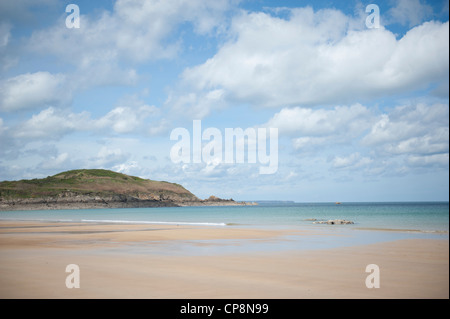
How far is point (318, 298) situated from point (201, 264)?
22.1 ft

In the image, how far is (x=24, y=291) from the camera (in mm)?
11258

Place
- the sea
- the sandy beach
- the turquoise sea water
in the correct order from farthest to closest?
the turquoise sea water → the sea → the sandy beach

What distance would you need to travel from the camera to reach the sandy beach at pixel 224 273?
11.2 m

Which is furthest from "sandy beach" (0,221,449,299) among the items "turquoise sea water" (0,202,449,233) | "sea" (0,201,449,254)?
"turquoise sea water" (0,202,449,233)

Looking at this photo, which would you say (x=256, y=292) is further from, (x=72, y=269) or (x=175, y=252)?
(x=175, y=252)

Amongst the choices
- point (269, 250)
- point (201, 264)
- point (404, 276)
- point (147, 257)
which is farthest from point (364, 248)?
point (147, 257)

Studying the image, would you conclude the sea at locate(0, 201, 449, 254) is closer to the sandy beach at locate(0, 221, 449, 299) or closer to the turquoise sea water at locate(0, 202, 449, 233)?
the turquoise sea water at locate(0, 202, 449, 233)

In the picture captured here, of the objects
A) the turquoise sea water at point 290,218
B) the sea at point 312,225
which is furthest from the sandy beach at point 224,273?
the turquoise sea water at point 290,218

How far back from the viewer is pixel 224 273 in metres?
14.2

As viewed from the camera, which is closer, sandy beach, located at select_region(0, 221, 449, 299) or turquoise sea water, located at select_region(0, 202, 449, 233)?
sandy beach, located at select_region(0, 221, 449, 299)

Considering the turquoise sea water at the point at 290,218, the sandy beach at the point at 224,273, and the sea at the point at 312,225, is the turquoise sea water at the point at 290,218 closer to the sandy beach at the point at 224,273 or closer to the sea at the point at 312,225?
the sea at the point at 312,225

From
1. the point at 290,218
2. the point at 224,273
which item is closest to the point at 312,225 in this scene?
the point at 290,218

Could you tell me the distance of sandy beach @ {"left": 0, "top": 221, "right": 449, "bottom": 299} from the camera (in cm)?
1120

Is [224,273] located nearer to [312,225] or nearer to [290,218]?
[312,225]
